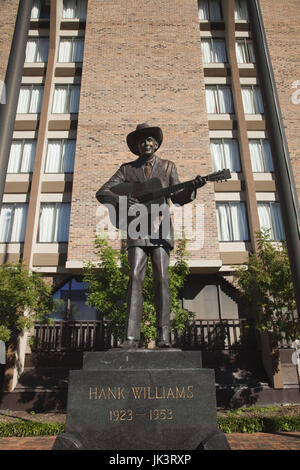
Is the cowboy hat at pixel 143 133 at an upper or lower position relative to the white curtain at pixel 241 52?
lower

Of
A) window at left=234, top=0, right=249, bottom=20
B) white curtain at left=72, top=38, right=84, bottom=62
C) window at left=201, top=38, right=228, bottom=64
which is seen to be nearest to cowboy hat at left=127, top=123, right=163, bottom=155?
→ window at left=201, top=38, right=228, bottom=64

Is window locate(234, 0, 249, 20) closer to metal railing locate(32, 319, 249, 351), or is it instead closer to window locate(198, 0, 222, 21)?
window locate(198, 0, 222, 21)

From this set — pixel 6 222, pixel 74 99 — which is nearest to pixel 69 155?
pixel 74 99

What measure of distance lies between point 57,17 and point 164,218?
20.9 metres

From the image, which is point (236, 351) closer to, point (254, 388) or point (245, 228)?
point (254, 388)

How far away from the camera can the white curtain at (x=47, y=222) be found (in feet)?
55.7

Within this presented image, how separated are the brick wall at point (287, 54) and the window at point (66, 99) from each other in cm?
1133

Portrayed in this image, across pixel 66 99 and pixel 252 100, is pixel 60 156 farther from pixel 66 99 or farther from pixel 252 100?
pixel 252 100

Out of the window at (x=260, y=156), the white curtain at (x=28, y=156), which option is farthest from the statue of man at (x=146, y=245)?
the window at (x=260, y=156)

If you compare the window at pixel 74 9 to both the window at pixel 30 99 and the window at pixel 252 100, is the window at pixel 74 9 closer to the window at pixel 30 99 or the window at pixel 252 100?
the window at pixel 30 99

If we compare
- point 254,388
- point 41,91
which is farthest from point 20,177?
point 254,388

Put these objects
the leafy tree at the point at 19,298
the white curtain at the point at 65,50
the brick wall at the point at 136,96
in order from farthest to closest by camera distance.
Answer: the white curtain at the point at 65,50 → the brick wall at the point at 136,96 → the leafy tree at the point at 19,298

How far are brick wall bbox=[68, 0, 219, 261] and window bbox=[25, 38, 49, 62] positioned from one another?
307cm

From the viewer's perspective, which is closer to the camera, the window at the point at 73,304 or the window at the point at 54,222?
the window at the point at 73,304
